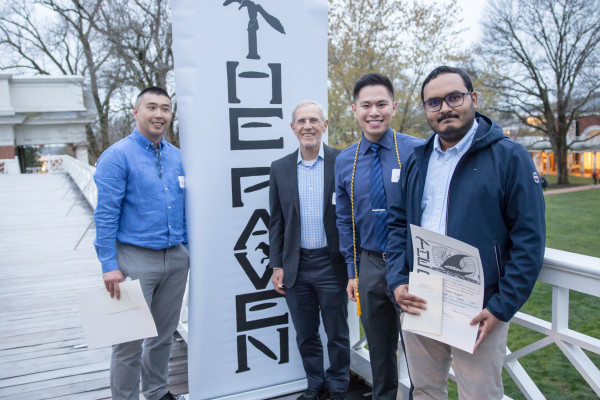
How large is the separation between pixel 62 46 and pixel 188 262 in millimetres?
27987

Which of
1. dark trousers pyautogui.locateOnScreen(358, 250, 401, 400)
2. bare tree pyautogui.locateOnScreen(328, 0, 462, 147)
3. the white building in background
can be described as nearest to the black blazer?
dark trousers pyautogui.locateOnScreen(358, 250, 401, 400)

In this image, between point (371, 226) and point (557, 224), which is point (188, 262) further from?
point (557, 224)

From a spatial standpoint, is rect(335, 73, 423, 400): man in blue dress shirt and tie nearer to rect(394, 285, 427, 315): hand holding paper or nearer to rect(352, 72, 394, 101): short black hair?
rect(352, 72, 394, 101): short black hair

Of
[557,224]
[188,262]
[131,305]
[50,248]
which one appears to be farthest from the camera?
[557,224]

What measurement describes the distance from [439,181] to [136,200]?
161 cm

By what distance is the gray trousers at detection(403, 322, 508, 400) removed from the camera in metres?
1.53

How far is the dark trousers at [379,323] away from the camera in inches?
81.7

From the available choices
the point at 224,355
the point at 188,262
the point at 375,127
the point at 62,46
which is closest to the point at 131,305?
the point at 188,262

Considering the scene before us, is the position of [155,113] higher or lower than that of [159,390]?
higher

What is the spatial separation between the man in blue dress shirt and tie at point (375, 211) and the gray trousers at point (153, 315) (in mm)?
1053

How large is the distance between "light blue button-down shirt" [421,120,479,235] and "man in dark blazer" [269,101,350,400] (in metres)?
0.82

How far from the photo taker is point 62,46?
25516mm

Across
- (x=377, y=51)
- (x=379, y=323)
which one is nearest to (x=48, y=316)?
(x=379, y=323)

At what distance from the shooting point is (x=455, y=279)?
1503 millimetres
